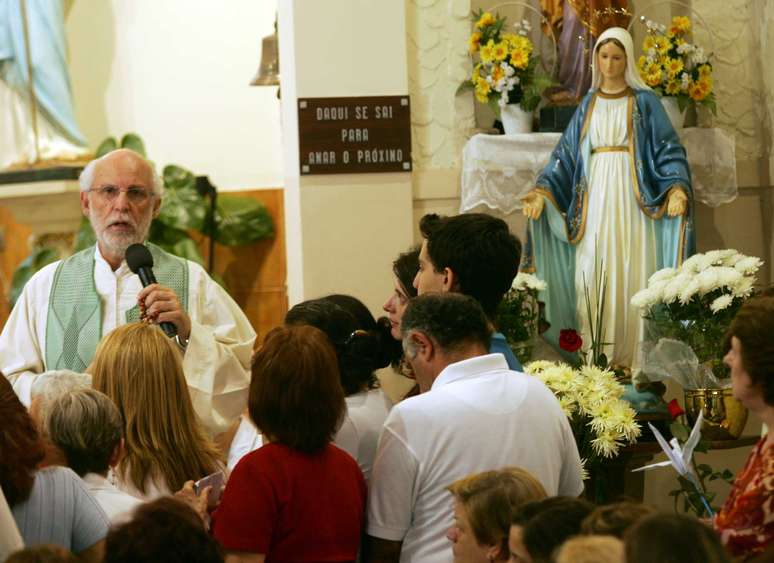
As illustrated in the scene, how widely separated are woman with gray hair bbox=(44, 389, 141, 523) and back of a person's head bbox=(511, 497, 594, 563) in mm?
1006

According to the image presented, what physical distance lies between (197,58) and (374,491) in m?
7.50

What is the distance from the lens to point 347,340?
379 cm

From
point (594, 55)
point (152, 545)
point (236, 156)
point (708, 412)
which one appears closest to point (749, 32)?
point (594, 55)

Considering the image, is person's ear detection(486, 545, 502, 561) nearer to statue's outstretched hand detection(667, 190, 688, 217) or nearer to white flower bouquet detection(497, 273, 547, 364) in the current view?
white flower bouquet detection(497, 273, 547, 364)

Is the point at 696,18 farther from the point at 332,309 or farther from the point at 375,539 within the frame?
the point at 375,539

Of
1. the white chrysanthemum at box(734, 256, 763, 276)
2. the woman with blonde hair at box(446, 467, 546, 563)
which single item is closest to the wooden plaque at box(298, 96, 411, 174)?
the white chrysanthemum at box(734, 256, 763, 276)

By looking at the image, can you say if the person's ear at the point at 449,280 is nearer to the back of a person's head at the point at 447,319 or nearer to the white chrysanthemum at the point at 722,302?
the back of a person's head at the point at 447,319

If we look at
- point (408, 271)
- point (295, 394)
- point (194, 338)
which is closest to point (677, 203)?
point (408, 271)

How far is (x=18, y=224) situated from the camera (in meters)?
9.93

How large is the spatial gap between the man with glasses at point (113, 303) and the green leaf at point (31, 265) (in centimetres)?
487

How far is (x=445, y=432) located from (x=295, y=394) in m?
A: 0.36

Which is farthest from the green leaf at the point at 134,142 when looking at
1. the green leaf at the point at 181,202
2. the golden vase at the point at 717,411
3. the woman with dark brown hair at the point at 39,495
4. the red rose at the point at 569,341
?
the woman with dark brown hair at the point at 39,495

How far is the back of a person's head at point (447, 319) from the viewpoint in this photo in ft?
10.7

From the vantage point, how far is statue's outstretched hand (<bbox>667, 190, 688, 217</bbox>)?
6.62 metres
